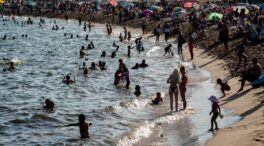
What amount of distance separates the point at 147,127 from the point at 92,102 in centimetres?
532

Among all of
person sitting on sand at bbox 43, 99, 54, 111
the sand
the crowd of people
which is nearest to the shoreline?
the sand

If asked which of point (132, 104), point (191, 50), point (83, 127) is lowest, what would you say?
point (132, 104)

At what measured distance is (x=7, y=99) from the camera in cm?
2156

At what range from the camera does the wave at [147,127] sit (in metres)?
14.3

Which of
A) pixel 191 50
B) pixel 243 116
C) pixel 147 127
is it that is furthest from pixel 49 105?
pixel 191 50

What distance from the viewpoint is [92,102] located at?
20.5 meters

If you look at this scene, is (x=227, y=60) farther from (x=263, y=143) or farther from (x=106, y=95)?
(x=263, y=143)

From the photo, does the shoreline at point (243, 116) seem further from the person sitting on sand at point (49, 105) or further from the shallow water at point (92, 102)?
the person sitting on sand at point (49, 105)

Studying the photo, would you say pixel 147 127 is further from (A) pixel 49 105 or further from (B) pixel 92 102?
(B) pixel 92 102

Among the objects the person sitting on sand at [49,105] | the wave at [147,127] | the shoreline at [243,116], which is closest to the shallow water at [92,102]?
the wave at [147,127]

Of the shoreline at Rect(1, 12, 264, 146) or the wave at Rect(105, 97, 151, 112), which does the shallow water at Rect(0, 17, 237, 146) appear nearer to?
the wave at Rect(105, 97, 151, 112)

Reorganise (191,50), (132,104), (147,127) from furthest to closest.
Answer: (191,50) → (132,104) → (147,127)

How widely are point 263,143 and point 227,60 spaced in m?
16.5

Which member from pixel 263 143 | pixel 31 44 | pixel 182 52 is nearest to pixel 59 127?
pixel 263 143
